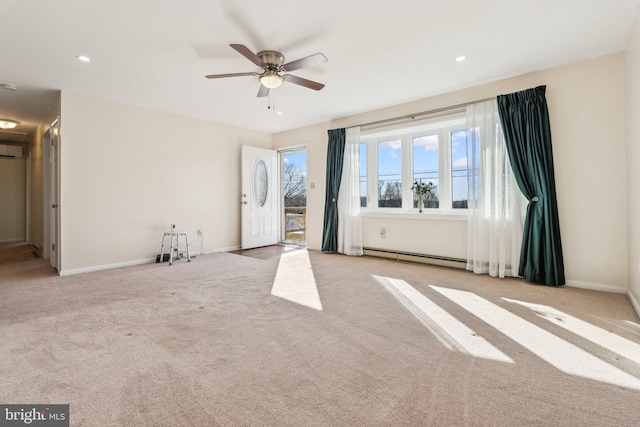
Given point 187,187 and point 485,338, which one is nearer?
point 485,338

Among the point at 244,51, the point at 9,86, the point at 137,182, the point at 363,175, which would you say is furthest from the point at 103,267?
the point at 363,175

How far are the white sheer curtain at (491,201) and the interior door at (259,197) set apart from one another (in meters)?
4.10

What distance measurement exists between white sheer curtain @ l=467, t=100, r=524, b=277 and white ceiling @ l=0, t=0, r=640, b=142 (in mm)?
642

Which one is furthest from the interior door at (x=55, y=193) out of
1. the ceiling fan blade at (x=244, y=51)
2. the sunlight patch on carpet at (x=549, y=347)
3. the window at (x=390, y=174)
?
the sunlight patch on carpet at (x=549, y=347)

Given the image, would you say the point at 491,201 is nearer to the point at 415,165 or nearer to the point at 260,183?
the point at 415,165

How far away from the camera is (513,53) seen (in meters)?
3.13

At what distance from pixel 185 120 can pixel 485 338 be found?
18.2 ft

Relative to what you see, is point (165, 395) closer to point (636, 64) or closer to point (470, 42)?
point (470, 42)

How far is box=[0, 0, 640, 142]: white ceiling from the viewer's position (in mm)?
2406

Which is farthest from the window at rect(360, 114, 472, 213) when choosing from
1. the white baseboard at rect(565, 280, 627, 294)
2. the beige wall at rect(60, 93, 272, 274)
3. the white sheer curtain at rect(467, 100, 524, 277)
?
the beige wall at rect(60, 93, 272, 274)

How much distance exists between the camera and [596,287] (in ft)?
10.7

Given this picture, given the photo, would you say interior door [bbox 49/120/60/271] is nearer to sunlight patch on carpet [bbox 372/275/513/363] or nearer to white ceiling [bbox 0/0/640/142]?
white ceiling [bbox 0/0/640/142]

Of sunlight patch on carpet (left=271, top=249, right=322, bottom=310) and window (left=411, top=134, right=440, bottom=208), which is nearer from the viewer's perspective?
sunlight patch on carpet (left=271, top=249, right=322, bottom=310)

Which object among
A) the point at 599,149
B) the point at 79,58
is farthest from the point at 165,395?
the point at 599,149
